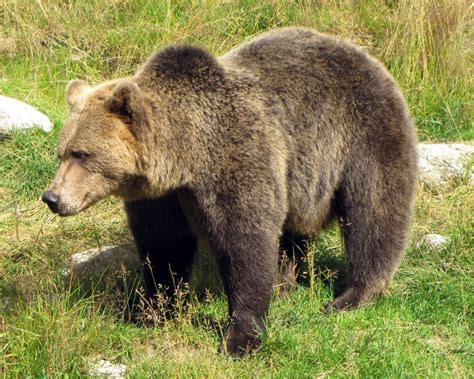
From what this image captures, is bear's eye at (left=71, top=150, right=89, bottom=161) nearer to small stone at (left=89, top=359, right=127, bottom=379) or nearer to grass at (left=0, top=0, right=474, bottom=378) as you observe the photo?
grass at (left=0, top=0, right=474, bottom=378)

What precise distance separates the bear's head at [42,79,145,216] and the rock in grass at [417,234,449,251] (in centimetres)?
271

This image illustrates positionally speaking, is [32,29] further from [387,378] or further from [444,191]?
[387,378]

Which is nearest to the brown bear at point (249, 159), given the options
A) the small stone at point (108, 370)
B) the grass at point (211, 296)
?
the grass at point (211, 296)

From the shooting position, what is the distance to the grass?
16.9 ft

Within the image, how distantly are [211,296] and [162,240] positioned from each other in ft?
1.77

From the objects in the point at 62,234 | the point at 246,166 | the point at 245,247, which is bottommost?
the point at 62,234

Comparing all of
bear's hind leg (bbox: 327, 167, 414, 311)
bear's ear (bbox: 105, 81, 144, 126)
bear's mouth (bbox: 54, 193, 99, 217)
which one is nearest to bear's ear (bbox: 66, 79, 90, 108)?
bear's ear (bbox: 105, 81, 144, 126)

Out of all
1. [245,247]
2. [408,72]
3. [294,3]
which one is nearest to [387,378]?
[245,247]

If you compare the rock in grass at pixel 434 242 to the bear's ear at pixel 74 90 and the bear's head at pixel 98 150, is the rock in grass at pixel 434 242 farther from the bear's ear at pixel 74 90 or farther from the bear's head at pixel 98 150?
the bear's ear at pixel 74 90

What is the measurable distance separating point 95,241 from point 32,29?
4.00m

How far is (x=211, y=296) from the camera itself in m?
5.80

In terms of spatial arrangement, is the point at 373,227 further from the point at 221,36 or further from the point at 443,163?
the point at 221,36

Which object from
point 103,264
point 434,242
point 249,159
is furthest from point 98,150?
point 434,242

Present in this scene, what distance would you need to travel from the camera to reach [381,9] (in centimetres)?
1056
